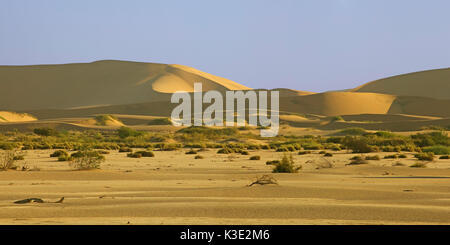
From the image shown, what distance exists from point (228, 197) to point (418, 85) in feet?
505

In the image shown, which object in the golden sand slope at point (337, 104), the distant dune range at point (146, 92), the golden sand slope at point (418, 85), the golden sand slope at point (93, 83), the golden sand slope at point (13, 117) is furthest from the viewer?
the golden sand slope at point (418, 85)

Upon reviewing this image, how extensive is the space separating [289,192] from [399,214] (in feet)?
12.3

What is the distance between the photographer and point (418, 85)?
160 m

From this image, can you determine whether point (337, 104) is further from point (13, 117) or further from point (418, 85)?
point (13, 117)

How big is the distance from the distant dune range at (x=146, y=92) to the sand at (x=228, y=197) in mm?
87926

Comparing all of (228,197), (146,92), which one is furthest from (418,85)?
(228,197)

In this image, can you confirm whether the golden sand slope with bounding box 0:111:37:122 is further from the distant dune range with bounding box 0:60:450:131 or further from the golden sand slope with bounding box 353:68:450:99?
the golden sand slope with bounding box 353:68:450:99

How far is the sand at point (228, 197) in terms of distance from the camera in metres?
9.45

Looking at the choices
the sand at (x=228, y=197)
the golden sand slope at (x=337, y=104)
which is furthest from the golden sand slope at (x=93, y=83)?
the sand at (x=228, y=197)

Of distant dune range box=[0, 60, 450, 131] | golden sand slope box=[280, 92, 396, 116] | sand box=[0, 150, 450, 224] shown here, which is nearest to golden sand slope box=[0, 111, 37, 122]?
distant dune range box=[0, 60, 450, 131]

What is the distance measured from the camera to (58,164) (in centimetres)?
2327

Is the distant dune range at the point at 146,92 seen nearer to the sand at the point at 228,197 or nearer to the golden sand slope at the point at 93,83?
the golden sand slope at the point at 93,83
